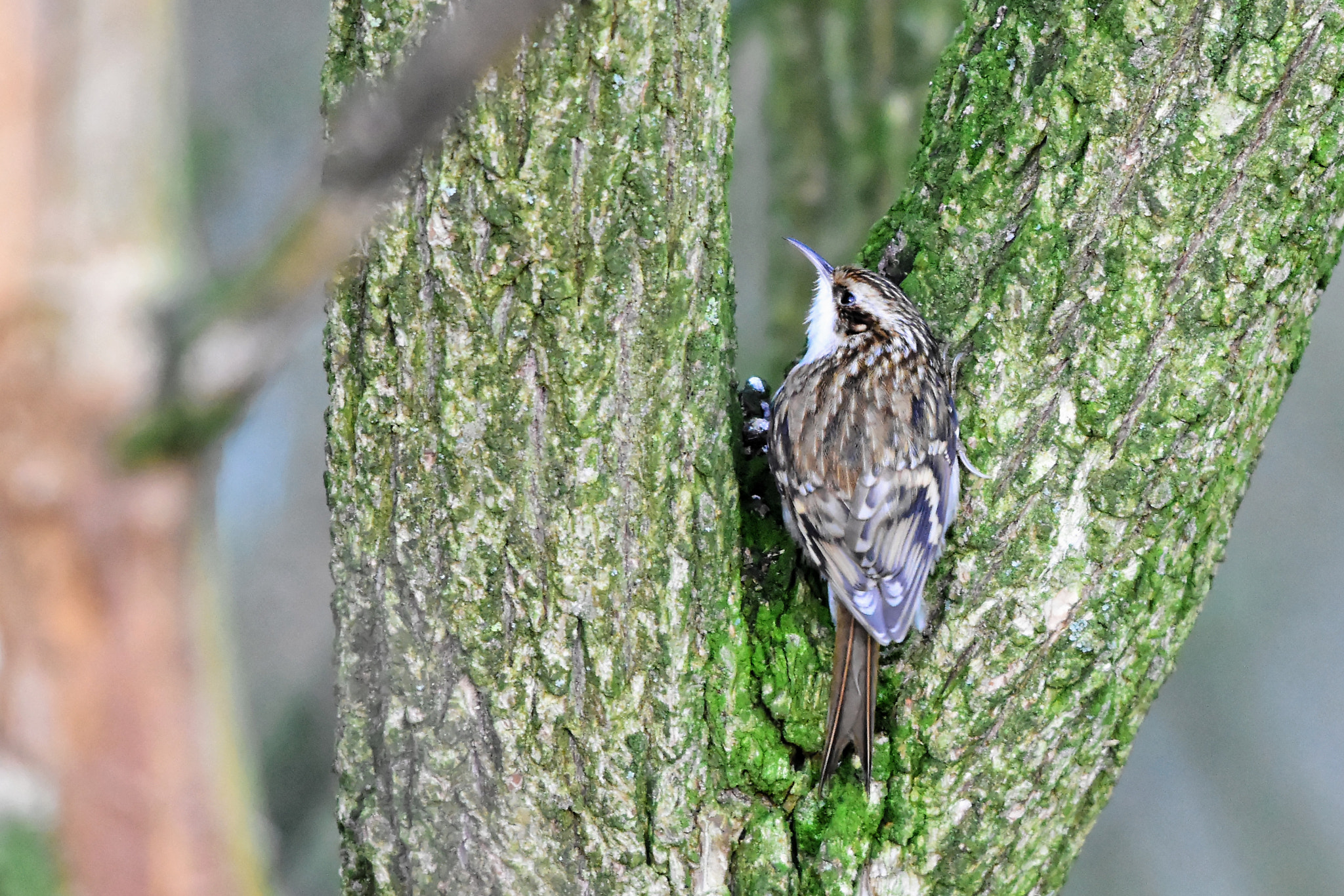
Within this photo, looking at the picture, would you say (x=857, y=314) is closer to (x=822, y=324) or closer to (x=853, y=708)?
(x=822, y=324)

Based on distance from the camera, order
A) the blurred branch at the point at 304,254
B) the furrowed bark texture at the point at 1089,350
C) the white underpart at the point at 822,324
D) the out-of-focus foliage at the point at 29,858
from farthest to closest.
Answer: the white underpart at the point at 822,324
the furrowed bark texture at the point at 1089,350
the out-of-focus foliage at the point at 29,858
the blurred branch at the point at 304,254

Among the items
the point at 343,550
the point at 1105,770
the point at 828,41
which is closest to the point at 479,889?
the point at 343,550

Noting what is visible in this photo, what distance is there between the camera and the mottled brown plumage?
1979 mm

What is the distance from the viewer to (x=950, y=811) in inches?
76.2

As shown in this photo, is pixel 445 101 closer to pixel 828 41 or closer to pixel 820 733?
pixel 820 733

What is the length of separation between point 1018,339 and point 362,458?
1.02m

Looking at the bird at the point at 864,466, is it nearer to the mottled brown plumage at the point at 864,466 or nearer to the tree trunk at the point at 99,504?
the mottled brown plumage at the point at 864,466

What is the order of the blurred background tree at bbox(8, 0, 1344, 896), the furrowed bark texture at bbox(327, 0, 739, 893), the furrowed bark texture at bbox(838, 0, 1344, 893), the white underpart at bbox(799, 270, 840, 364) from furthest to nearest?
the blurred background tree at bbox(8, 0, 1344, 896) < the white underpart at bbox(799, 270, 840, 364) < the furrowed bark texture at bbox(838, 0, 1344, 893) < the furrowed bark texture at bbox(327, 0, 739, 893)

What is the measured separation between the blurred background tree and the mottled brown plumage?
1.66m

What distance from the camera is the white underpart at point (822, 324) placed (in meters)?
2.81

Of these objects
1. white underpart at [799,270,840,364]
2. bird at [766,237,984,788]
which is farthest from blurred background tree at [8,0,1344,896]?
bird at [766,237,984,788]

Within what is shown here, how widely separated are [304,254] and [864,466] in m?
2.08

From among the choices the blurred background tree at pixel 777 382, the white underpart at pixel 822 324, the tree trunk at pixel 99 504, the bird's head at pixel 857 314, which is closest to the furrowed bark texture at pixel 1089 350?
the bird's head at pixel 857 314

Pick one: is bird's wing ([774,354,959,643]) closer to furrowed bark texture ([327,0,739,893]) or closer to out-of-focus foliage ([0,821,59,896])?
furrowed bark texture ([327,0,739,893])
